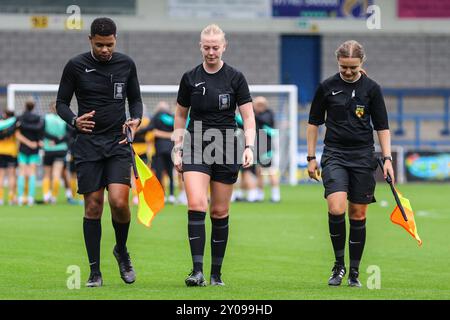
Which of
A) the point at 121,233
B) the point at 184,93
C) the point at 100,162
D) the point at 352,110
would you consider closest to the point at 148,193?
the point at 121,233

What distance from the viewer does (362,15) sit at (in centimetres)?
3900

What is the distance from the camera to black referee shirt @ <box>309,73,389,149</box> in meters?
9.91

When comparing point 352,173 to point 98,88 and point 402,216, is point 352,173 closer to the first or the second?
point 402,216

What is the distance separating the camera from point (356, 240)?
10.0 metres

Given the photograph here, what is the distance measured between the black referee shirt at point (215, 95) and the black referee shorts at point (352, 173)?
91 cm

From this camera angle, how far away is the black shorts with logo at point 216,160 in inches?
384

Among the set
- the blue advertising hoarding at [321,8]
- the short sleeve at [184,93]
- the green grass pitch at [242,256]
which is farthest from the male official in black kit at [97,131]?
the blue advertising hoarding at [321,8]

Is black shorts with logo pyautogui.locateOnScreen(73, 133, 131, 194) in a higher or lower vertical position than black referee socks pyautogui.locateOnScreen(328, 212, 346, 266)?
higher

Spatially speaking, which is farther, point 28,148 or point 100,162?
point 28,148

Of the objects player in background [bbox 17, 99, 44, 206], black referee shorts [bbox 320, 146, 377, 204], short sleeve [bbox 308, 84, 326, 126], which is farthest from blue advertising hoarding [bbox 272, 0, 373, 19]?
black referee shorts [bbox 320, 146, 377, 204]

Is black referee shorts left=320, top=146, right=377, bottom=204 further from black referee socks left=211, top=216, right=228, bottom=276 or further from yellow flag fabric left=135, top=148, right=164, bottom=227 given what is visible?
yellow flag fabric left=135, top=148, right=164, bottom=227

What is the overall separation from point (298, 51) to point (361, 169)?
97.5 feet

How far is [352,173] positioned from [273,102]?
21659mm
